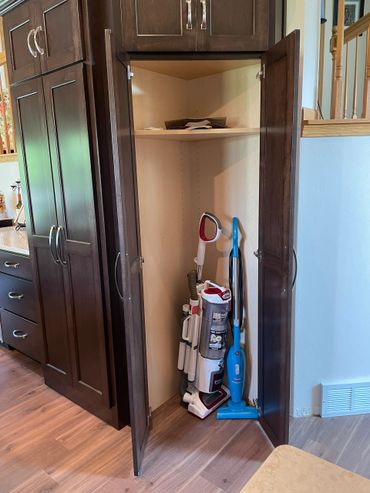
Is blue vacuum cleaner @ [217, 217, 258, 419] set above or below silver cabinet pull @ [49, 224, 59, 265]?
below

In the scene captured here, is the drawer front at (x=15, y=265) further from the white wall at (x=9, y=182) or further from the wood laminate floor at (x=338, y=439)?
the wood laminate floor at (x=338, y=439)

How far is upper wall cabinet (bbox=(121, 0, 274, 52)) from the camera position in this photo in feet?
5.32

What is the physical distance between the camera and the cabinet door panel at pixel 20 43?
76.8 inches

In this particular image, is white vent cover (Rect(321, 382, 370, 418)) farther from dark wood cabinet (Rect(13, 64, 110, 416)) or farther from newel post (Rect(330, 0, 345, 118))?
newel post (Rect(330, 0, 345, 118))

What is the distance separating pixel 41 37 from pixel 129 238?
3.91 ft

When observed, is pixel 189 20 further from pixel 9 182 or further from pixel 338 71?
pixel 9 182

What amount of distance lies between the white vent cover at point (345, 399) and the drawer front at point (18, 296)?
1.95 metres

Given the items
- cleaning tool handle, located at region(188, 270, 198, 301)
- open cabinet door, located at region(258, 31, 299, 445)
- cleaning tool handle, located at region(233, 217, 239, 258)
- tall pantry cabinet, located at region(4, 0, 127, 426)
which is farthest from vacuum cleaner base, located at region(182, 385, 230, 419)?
cleaning tool handle, located at region(233, 217, 239, 258)

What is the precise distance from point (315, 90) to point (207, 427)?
199 centimetres

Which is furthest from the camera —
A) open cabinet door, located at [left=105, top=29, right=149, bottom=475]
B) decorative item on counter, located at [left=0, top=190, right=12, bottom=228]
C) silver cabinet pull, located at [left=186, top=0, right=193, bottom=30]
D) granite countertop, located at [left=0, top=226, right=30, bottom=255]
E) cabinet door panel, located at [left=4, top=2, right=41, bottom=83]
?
decorative item on counter, located at [left=0, top=190, right=12, bottom=228]

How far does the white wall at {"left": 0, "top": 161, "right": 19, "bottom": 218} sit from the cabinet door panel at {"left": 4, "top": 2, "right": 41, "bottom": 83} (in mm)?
1291

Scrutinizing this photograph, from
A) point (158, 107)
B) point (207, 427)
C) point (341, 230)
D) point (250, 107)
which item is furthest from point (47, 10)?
point (207, 427)

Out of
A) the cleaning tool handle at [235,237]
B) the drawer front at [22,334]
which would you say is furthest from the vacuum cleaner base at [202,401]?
the drawer front at [22,334]

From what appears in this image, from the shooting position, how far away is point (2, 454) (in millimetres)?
1951
